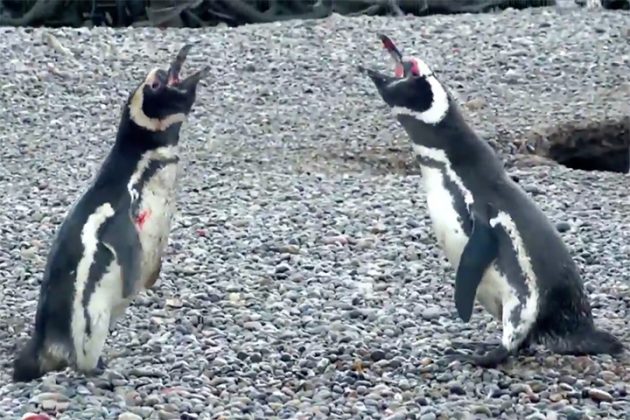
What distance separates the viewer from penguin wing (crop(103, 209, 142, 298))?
3.58m

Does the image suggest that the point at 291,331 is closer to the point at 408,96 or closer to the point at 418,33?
the point at 408,96

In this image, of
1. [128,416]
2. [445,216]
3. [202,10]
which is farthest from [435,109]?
[202,10]

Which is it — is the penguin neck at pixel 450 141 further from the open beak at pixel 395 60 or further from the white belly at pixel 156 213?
the white belly at pixel 156 213

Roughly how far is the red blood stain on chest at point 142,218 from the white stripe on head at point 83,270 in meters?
0.08

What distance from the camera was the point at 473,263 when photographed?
3568 millimetres

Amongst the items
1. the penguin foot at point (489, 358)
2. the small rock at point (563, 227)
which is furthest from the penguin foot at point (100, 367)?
the small rock at point (563, 227)

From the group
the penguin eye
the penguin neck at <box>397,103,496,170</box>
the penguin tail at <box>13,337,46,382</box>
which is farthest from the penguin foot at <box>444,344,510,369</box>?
the penguin tail at <box>13,337,46,382</box>

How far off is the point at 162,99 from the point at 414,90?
0.69m

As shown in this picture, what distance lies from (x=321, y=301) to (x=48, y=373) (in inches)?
46.3

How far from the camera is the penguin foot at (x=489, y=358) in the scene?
142 inches

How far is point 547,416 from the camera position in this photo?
331cm

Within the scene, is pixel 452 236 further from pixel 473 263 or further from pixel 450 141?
pixel 450 141

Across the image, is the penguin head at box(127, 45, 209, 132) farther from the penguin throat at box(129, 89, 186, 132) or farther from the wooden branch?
the wooden branch

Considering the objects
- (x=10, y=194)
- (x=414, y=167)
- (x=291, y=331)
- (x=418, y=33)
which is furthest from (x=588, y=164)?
(x=291, y=331)
